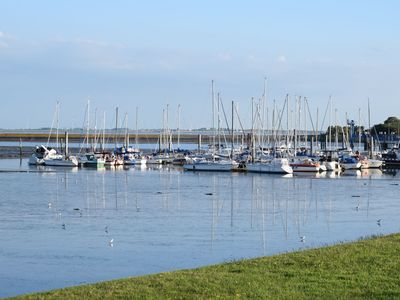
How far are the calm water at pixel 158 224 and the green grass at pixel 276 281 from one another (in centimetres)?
365

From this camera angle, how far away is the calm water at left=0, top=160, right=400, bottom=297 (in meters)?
24.1

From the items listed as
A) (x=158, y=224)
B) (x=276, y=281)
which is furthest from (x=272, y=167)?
(x=276, y=281)

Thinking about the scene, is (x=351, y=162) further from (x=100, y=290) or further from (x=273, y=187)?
(x=100, y=290)

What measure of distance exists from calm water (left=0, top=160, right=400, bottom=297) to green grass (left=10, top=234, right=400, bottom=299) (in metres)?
3.65

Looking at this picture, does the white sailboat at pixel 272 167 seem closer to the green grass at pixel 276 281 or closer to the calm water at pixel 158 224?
the calm water at pixel 158 224

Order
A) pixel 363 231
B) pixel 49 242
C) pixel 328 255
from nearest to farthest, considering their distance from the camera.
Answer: pixel 328 255
pixel 49 242
pixel 363 231

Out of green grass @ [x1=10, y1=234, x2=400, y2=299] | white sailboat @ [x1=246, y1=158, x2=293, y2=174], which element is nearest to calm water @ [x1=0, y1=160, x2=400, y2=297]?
green grass @ [x1=10, y1=234, x2=400, y2=299]

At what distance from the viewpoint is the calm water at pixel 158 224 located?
79.2 ft

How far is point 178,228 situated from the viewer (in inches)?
1367

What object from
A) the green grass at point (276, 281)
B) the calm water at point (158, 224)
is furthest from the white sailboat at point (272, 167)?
the green grass at point (276, 281)

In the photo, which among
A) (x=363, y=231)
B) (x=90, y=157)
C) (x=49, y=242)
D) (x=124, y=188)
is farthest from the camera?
(x=90, y=157)

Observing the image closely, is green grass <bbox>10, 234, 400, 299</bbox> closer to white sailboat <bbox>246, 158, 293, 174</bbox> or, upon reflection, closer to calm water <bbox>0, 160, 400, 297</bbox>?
calm water <bbox>0, 160, 400, 297</bbox>

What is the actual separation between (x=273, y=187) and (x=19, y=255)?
43477mm

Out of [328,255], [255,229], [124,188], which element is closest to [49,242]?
[255,229]
